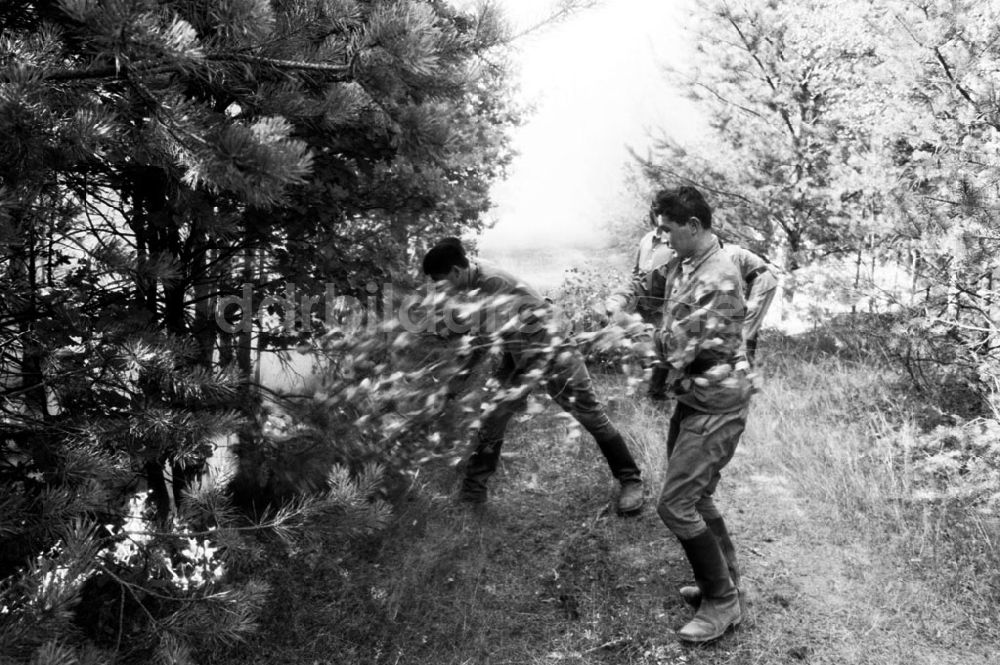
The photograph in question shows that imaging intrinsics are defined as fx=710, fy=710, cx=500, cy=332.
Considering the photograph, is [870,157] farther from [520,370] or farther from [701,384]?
[701,384]

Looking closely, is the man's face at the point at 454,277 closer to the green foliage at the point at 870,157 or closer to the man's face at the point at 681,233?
the man's face at the point at 681,233

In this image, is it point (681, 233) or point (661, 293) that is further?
point (661, 293)

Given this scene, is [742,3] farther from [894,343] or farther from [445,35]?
[445,35]

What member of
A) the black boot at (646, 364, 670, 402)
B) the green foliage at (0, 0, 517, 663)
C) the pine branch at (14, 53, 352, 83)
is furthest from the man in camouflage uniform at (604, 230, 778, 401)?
the pine branch at (14, 53, 352, 83)

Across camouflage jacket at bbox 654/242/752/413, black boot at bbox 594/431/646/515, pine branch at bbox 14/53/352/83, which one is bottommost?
black boot at bbox 594/431/646/515

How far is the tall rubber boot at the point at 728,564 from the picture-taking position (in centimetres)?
342

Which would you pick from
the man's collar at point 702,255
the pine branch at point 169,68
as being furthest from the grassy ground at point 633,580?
the pine branch at point 169,68

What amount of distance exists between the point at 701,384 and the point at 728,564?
108cm

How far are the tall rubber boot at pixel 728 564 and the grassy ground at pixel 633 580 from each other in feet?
0.24

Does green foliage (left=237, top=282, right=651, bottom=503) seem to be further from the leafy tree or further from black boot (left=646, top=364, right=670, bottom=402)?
the leafy tree

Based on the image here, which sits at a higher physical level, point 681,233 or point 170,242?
point 170,242

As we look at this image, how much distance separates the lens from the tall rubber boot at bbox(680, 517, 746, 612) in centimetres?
342

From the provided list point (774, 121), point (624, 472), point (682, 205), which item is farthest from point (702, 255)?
point (774, 121)

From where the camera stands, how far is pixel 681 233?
3.23 metres
